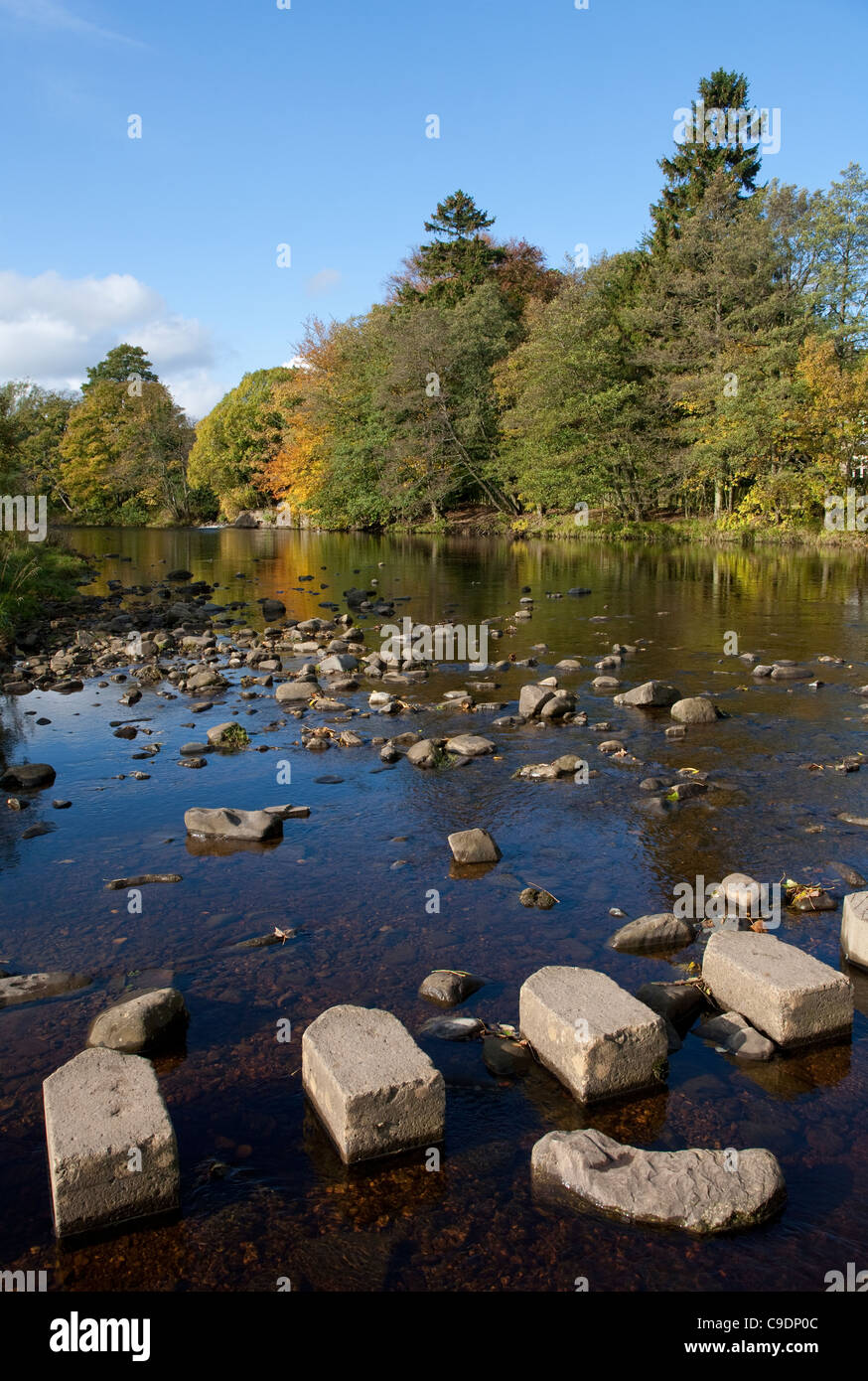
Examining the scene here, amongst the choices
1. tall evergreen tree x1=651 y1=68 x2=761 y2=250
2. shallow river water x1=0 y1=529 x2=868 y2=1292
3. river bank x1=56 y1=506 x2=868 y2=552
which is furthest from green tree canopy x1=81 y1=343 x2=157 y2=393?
shallow river water x1=0 y1=529 x2=868 y2=1292

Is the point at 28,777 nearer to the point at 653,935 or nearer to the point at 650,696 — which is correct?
the point at 653,935

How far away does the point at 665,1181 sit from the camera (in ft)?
12.5

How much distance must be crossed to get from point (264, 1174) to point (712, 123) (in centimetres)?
5685

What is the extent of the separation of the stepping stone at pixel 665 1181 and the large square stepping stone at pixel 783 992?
1069 mm

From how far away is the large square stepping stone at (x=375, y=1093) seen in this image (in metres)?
Result: 3.99

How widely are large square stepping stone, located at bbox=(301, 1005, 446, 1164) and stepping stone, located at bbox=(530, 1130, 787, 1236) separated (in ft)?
1.72

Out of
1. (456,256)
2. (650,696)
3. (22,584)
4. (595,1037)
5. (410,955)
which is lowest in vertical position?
(410,955)

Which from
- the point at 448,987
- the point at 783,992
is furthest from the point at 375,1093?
the point at 783,992

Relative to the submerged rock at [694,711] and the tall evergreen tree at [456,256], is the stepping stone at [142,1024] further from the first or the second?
the tall evergreen tree at [456,256]

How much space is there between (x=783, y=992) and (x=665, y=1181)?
1399mm

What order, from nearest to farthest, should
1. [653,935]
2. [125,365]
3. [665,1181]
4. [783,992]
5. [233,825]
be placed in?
1. [665,1181]
2. [783,992]
3. [653,935]
4. [233,825]
5. [125,365]

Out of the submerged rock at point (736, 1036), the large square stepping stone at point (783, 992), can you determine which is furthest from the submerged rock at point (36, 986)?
the large square stepping stone at point (783, 992)
